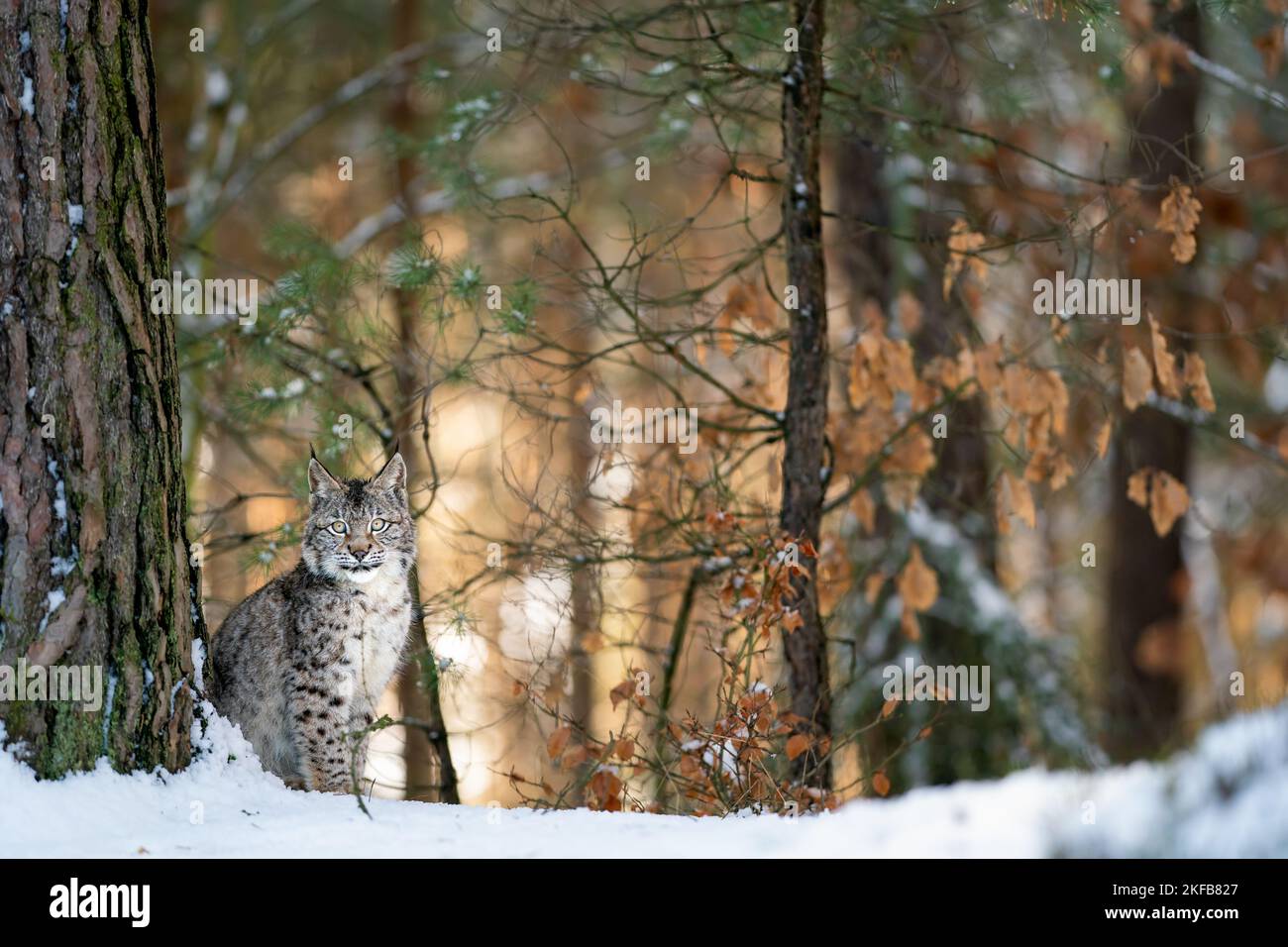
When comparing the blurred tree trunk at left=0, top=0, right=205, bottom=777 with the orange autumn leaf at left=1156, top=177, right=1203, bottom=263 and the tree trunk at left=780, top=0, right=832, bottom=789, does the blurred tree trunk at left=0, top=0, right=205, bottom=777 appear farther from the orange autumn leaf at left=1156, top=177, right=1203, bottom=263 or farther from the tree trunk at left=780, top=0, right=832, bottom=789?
the orange autumn leaf at left=1156, top=177, right=1203, bottom=263

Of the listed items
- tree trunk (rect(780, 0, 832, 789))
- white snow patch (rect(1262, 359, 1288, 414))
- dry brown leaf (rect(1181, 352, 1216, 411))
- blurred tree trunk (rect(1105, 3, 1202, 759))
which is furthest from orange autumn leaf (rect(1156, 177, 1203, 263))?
white snow patch (rect(1262, 359, 1288, 414))

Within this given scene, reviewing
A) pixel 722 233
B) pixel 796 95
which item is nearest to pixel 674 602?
pixel 722 233

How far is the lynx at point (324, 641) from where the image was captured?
19.1ft

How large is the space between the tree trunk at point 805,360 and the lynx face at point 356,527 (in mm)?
1902

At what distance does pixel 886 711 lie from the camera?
576 cm

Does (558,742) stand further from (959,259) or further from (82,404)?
(959,259)

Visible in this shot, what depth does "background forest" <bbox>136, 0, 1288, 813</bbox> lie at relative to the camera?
A: 6.39 m

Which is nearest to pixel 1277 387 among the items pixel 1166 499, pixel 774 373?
pixel 1166 499

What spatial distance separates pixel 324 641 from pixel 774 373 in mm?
2798

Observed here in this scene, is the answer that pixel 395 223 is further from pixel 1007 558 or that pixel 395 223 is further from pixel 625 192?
pixel 1007 558

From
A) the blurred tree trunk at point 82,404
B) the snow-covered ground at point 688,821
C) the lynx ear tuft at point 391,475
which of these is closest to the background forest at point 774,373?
the lynx ear tuft at point 391,475

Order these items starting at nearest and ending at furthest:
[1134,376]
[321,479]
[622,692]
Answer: [622,692] → [321,479] → [1134,376]

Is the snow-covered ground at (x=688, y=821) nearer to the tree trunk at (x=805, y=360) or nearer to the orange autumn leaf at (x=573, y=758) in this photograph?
the orange autumn leaf at (x=573, y=758)

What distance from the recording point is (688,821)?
4.77 meters
